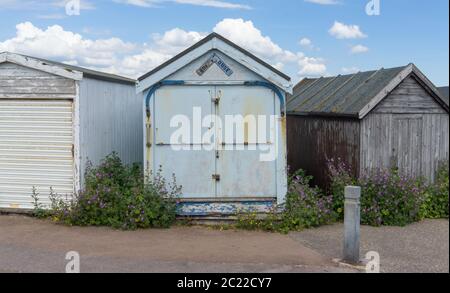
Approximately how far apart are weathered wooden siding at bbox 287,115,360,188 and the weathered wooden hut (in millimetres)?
20

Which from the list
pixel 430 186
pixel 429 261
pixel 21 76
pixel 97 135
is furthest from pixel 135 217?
pixel 430 186

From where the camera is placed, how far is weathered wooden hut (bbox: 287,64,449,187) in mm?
10922

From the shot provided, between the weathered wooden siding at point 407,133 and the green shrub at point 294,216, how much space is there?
1514 millimetres

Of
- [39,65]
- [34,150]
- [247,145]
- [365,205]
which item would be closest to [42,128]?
[34,150]

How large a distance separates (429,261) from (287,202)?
9.47 ft

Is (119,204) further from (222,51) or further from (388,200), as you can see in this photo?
(388,200)

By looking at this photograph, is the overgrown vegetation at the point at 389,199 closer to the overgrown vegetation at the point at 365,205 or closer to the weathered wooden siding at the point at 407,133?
the overgrown vegetation at the point at 365,205

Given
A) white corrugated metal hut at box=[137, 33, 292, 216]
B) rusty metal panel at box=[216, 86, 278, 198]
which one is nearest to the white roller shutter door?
white corrugated metal hut at box=[137, 33, 292, 216]

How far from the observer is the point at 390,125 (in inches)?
435

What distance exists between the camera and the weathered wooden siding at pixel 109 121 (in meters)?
10.7

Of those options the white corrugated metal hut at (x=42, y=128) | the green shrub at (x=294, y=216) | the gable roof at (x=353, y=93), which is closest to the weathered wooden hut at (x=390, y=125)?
the gable roof at (x=353, y=93)

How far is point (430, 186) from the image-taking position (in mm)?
11125
